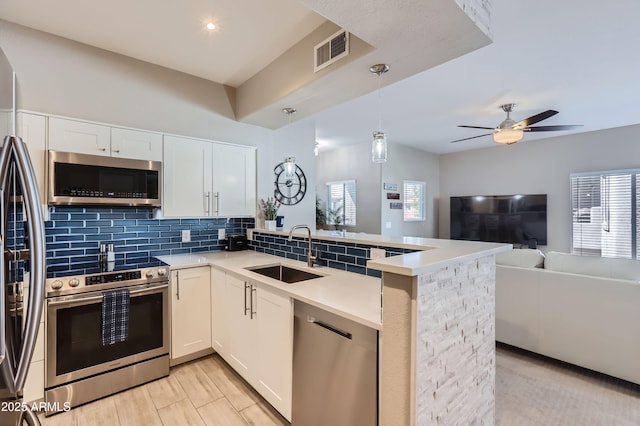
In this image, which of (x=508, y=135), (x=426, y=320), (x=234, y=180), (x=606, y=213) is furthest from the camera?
(x=606, y=213)

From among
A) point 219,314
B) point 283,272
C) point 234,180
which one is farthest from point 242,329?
point 234,180

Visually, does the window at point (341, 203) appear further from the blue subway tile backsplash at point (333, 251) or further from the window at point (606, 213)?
the window at point (606, 213)

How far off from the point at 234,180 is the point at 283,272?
1.27 meters

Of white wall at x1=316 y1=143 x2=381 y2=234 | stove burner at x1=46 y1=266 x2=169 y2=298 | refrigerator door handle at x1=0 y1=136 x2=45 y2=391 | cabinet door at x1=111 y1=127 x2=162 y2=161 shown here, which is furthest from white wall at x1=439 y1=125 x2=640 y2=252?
refrigerator door handle at x1=0 y1=136 x2=45 y2=391

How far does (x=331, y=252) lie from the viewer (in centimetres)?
244

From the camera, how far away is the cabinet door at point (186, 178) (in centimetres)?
290

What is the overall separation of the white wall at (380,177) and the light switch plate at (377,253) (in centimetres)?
404

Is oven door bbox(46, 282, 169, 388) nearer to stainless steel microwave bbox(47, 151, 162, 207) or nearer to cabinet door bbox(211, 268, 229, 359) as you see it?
cabinet door bbox(211, 268, 229, 359)

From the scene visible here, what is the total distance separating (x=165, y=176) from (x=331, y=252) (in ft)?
5.83

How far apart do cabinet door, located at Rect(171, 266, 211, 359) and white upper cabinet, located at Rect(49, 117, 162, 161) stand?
1.16 metres

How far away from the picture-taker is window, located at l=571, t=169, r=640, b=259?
4859 mm

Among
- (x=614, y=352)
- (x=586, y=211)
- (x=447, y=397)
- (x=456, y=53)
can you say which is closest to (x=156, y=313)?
(x=447, y=397)

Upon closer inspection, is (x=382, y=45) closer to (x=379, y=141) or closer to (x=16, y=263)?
(x=379, y=141)

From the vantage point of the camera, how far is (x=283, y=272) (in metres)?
2.77
